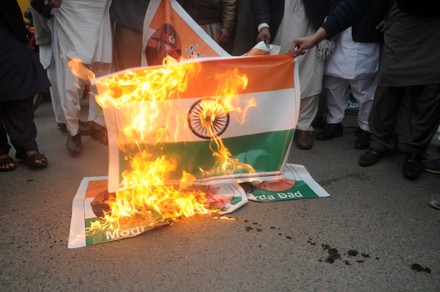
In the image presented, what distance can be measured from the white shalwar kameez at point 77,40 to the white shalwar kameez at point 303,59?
5.70 ft

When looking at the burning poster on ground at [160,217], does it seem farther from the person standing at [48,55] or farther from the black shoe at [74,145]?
the person standing at [48,55]

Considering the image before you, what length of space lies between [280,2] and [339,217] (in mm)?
2274

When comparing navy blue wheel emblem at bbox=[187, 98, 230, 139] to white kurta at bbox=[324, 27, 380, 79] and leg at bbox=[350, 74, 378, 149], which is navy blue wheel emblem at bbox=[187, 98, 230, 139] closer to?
white kurta at bbox=[324, 27, 380, 79]

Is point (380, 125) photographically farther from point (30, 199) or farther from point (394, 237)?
point (30, 199)

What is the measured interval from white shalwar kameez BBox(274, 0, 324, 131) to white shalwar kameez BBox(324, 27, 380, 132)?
0.58 ft

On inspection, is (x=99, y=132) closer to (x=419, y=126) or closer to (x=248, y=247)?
(x=248, y=247)

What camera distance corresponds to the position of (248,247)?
2004 mm

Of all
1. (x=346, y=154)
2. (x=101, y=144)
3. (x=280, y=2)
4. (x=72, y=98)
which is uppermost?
(x=280, y=2)

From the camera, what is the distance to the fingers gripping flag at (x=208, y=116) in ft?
7.34

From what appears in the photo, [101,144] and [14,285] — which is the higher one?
[14,285]

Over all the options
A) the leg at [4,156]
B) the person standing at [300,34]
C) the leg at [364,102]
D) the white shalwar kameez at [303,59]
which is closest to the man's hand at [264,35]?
the person standing at [300,34]

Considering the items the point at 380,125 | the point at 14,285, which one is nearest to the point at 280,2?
the point at 380,125

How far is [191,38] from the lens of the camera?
2898mm

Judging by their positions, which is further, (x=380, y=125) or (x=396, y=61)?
(x=380, y=125)
